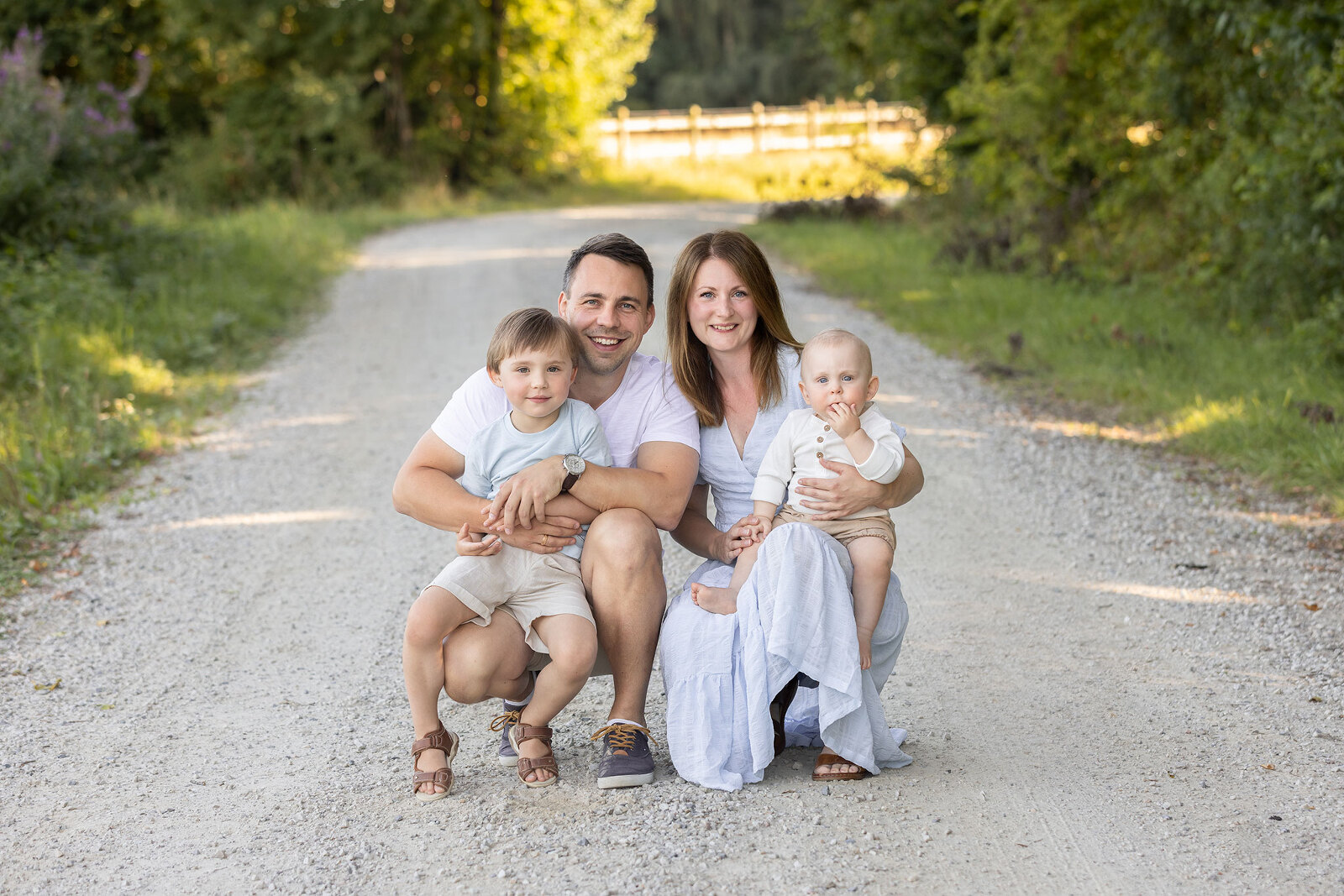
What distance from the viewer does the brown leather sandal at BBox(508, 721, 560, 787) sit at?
339cm

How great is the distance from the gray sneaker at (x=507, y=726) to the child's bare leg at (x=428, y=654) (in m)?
0.23

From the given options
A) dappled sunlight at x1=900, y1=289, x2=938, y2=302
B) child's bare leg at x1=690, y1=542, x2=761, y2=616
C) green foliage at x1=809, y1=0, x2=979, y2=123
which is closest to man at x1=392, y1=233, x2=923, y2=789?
child's bare leg at x1=690, y1=542, x2=761, y2=616

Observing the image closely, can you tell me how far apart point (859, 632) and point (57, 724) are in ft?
8.57

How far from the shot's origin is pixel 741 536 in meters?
3.53

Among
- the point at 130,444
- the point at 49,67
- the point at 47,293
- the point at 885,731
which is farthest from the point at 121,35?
the point at 885,731

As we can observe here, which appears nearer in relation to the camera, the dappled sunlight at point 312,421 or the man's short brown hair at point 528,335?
the man's short brown hair at point 528,335

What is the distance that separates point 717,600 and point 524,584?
550 mm

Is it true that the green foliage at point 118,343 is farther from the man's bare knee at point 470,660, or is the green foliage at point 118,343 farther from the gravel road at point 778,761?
the man's bare knee at point 470,660

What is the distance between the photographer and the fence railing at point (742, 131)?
32.3 m

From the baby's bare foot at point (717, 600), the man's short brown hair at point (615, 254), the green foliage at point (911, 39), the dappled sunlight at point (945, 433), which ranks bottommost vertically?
the dappled sunlight at point (945, 433)

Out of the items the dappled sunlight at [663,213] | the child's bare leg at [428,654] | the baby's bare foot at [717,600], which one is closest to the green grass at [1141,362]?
the baby's bare foot at [717,600]

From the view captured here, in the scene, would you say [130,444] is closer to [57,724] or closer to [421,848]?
[57,724]

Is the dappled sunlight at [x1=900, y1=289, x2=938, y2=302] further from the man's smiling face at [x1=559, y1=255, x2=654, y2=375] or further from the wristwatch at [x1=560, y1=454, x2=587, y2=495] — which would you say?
the wristwatch at [x1=560, y1=454, x2=587, y2=495]

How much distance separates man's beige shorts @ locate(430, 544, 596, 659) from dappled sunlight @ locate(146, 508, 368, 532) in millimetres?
2870
